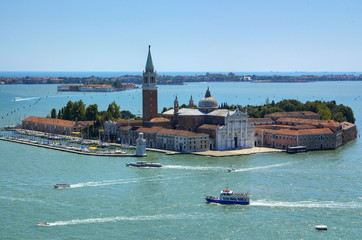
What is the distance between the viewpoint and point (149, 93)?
51656mm

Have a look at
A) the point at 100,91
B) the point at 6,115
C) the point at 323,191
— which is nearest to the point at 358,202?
the point at 323,191

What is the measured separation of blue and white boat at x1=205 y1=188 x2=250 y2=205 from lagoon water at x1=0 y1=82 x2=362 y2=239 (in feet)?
1.32

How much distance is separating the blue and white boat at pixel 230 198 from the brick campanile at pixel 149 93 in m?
22.5

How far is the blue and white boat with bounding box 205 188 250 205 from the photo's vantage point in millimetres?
28875

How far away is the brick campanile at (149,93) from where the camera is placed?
5144 cm

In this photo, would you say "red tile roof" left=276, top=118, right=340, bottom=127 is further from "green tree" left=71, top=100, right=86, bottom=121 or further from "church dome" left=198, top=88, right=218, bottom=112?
"green tree" left=71, top=100, right=86, bottom=121

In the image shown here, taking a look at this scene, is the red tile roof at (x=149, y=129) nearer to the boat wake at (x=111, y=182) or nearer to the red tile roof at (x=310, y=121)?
the red tile roof at (x=310, y=121)

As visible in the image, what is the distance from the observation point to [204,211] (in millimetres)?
27719

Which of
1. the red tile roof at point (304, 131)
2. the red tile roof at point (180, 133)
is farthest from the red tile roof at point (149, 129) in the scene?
the red tile roof at point (304, 131)

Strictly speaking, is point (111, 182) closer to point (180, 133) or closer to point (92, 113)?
point (180, 133)

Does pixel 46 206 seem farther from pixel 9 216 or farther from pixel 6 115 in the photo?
pixel 6 115

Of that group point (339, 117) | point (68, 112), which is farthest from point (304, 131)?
point (68, 112)

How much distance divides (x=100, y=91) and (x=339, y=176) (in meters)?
126

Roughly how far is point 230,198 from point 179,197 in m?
2.43
